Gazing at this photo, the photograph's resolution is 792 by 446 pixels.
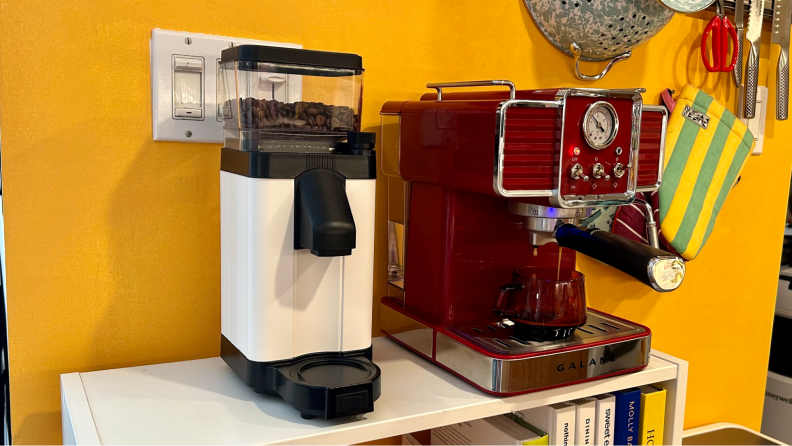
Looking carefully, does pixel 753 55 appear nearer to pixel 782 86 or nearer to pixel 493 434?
pixel 782 86

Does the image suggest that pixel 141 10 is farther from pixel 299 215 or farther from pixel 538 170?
pixel 538 170

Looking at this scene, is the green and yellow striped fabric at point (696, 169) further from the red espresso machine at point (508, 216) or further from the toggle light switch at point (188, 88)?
the toggle light switch at point (188, 88)

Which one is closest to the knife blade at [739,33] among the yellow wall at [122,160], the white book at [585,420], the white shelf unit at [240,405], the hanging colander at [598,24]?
the hanging colander at [598,24]

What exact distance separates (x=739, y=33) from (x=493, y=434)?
0.93m

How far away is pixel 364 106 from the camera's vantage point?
985 millimetres

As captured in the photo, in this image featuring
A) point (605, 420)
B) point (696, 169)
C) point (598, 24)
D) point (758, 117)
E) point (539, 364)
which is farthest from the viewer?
point (758, 117)

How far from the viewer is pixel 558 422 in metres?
0.84

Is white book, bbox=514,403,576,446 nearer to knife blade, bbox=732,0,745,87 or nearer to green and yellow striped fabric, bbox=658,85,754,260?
green and yellow striped fabric, bbox=658,85,754,260

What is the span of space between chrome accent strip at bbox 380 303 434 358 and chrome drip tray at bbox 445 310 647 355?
43mm

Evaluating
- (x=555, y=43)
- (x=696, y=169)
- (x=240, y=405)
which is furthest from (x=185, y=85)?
(x=696, y=169)

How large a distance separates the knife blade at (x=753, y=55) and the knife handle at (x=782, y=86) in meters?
0.04

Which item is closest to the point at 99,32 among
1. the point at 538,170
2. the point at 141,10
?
the point at 141,10

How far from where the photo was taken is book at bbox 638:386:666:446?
90 cm

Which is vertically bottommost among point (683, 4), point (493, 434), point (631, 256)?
point (493, 434)
